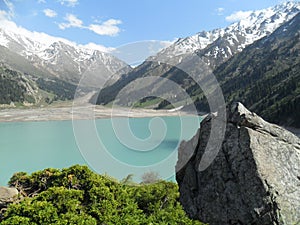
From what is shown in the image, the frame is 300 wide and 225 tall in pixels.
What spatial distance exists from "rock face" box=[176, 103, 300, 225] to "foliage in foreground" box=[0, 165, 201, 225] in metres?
1.85

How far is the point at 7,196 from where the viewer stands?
11.7 m

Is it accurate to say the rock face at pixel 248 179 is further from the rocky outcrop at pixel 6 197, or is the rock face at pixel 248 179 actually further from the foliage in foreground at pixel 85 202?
the rocky outcrop at pixel 6 197

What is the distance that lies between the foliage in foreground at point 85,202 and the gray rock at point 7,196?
625 mm

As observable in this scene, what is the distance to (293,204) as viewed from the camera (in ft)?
42.0

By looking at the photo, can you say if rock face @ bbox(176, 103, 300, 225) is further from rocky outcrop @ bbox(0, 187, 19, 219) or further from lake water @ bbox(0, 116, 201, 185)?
lake water @ bbox(0, 116, 201, 185)

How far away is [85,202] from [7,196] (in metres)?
3.06

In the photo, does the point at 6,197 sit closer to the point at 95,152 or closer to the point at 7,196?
the point at 7,196

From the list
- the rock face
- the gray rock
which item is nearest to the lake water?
the rock face

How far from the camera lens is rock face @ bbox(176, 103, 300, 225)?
42.0ft

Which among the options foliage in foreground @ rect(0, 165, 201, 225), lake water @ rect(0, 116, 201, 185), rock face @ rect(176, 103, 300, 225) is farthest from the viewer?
lake water @ rect(0, 116, 201, 185)

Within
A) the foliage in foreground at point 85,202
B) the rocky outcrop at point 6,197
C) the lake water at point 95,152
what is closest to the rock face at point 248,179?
the foliage in foreground at point 85,202

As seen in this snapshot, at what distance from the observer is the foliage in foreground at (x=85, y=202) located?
32.8 ft

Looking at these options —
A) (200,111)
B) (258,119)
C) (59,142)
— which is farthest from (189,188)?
(200,111)

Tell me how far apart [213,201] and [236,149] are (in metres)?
2.75
